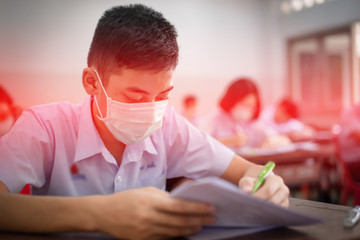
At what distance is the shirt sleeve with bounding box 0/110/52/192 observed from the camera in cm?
83

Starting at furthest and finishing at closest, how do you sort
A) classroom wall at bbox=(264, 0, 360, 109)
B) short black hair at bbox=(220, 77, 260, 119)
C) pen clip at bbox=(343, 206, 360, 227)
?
classroom wall at bbox=(264, 0, 360, 109)
short black hair at bbox=(220, 77, 260, 119)
pen clip at bbox=(343, 206, 360, 227)

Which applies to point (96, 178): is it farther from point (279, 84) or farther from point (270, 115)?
point (279, 84)

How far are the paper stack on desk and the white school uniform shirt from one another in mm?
390

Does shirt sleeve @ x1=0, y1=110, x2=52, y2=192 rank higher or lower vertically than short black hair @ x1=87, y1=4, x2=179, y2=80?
lower

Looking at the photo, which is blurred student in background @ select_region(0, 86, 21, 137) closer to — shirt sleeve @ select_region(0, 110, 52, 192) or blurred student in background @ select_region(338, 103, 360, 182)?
shirt sleeve @ select_region(0, 110, 52, 192)

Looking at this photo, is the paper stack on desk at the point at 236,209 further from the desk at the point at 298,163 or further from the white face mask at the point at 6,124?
the desk at the point at 298,163

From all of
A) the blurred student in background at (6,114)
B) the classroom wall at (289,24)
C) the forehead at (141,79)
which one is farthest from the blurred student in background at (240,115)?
the classroom wall at (289,24)

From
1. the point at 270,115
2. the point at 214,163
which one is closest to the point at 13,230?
the point at 214,163

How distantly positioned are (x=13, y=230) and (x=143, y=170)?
1.43 ft

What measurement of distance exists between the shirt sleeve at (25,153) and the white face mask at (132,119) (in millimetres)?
171

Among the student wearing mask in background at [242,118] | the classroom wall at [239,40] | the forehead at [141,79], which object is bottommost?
the student wearing mask in background at [242,118]

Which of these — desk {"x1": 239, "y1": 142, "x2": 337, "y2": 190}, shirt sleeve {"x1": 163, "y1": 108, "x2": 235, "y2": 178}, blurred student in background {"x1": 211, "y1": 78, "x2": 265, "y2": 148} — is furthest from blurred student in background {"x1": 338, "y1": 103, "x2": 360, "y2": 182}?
shirt sleeve {"x1": 163, "y1": 108, "x2": 235, "y2": 178}

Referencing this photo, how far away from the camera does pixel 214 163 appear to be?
1094 mm

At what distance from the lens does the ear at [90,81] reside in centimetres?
96
